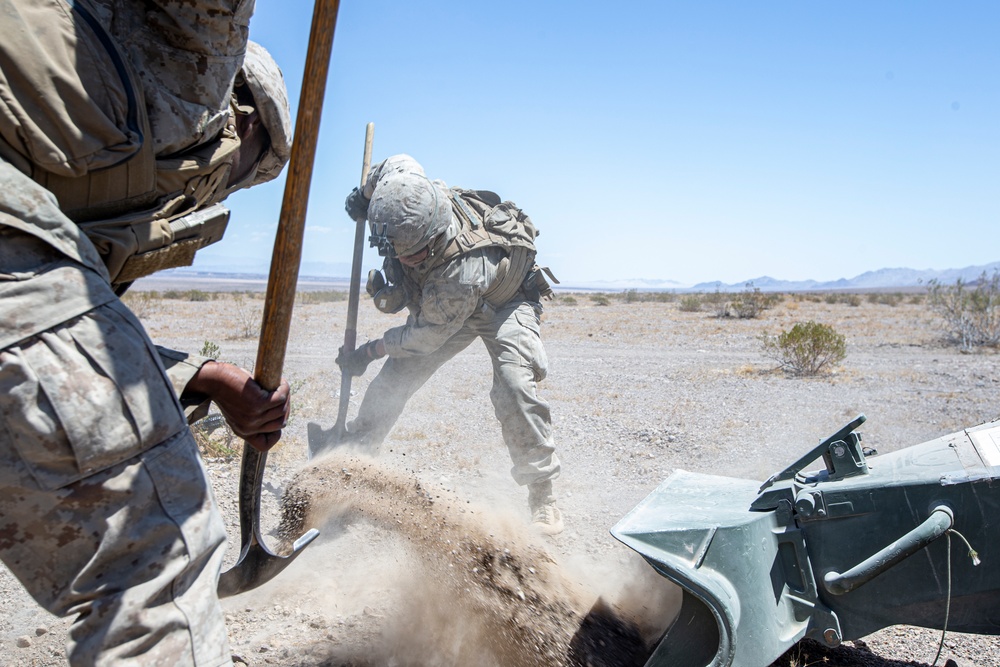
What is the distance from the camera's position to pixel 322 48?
1.54 m

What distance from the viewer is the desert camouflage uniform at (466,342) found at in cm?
384

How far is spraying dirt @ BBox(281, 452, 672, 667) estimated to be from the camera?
237 cm

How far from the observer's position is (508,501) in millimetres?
4316

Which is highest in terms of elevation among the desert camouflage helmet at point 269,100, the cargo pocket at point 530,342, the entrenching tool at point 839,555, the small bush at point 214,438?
the desert camouflage helmet at point 269,100

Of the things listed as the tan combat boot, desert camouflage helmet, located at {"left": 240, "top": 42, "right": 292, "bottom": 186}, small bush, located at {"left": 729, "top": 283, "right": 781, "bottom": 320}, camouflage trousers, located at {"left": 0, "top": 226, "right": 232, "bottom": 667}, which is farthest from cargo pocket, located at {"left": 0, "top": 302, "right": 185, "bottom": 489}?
small bush, located at {"left": 729, "top": 283, "right": 781, "bottom": 320}

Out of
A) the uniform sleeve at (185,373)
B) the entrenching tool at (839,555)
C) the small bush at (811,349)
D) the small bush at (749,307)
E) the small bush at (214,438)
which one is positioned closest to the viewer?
the uniform sleeve at (185,373)

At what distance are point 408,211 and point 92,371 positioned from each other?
2.58 metres

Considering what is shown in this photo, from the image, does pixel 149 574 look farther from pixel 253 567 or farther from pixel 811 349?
pixel 811 349

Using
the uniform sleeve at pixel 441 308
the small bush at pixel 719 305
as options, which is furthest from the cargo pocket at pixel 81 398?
the small bush at pixel 719 305

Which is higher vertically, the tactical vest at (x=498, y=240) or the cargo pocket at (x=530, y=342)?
the tactical vest at (x=498, y=240)

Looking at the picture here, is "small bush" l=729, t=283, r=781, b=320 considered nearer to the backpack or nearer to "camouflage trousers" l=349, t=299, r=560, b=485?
the backpack

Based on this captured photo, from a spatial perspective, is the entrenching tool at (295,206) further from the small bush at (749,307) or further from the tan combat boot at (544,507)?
the small bush at (749,307)

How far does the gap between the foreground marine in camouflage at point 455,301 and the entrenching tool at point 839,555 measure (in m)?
1.86

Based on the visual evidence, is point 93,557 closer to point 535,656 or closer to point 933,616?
point 535,656
